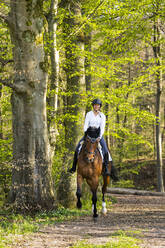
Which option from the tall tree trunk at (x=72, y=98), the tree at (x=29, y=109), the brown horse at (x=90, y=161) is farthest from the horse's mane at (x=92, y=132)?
the tall tree trunk at (x=72, y=98)

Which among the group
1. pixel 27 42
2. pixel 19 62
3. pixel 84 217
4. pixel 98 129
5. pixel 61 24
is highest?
pixel 61 24

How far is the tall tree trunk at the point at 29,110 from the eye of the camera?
882 centimetres

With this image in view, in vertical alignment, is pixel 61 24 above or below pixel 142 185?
above

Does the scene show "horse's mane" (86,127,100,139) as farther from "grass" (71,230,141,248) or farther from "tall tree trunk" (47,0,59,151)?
"grass" (71,230,141,248)

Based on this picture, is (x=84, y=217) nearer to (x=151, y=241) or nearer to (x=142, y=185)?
(x=151, y=241)

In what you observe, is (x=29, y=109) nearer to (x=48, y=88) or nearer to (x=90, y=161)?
(x=90, y=161)

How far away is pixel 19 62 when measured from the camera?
894cm

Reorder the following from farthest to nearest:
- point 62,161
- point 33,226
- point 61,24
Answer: point 61,24
point 62,161
point 33,226

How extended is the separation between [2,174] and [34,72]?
12.6 ft

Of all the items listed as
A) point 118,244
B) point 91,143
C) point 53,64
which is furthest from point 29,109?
point 118,244

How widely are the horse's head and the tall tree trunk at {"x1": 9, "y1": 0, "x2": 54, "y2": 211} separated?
4.94 ft

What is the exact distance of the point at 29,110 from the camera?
906 cm

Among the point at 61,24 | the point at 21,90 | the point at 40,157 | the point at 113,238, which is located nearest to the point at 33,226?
the point at 113,238

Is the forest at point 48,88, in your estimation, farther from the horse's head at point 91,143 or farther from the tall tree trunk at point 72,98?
the horse's head at point 91,143
